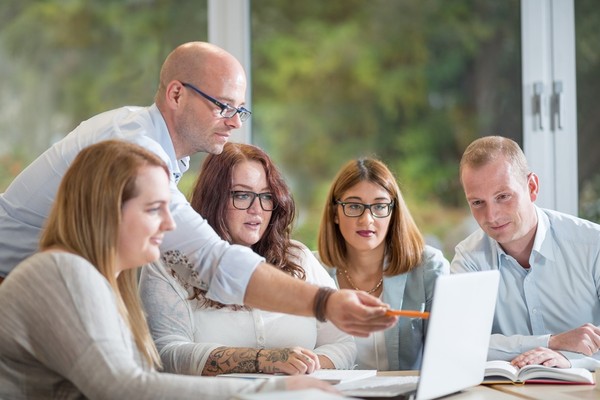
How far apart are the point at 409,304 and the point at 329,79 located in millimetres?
1719

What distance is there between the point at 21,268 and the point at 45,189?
85cm

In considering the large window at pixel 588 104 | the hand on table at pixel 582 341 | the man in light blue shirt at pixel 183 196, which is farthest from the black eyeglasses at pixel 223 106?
the large window at pixel 588 104

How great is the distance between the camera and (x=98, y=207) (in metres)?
1.87

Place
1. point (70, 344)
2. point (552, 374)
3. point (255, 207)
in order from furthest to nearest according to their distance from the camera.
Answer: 1. point (255, 207)
2. point (552, 374)
3. point (70, 344)

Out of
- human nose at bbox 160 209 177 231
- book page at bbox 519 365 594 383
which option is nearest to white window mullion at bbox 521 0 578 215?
book page at bbox 519 365 594 383

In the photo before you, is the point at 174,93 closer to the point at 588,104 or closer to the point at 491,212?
the point at 491,212

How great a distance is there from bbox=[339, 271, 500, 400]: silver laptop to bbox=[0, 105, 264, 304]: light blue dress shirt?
450 millimetres

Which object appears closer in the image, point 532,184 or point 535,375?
point 535,375

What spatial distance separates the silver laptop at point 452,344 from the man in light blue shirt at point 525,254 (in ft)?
3.05

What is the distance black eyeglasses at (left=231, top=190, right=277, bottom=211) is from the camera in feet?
9.76

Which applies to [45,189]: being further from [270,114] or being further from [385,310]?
[270,114]

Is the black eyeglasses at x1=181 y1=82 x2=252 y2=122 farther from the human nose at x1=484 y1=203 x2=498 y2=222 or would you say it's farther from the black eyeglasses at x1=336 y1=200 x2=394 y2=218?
the human nose at x1=484 y1=203 x2=498 y2=222

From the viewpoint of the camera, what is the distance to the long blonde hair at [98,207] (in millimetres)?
1868

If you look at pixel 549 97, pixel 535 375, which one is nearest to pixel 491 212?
pixel 535 375
